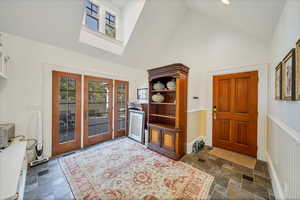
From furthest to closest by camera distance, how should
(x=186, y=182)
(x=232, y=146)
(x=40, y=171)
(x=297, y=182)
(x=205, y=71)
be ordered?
1. (x=205, y=71)
2. (x=232, y=146)
3. (x=40, y=171)
4. (x=186, y=182)
5. (x=297, y=182)

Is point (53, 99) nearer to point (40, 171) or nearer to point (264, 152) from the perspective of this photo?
point (40, 171)

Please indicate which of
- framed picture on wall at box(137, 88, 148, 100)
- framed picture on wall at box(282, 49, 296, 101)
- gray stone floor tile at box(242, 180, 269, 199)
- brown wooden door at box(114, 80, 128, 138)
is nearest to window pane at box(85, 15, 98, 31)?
brown wooden door at box(114, 80, 128, 138)

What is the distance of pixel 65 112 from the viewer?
2828 millimetres

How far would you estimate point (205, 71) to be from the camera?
3.42 meters

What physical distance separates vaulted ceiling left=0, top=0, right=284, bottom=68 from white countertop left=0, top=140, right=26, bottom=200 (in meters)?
2.11

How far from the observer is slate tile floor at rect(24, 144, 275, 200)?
1.61 meters

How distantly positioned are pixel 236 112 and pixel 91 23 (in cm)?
448

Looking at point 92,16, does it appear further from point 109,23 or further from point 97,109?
point 97,109

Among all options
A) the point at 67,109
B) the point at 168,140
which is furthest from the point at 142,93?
the point at 67,109

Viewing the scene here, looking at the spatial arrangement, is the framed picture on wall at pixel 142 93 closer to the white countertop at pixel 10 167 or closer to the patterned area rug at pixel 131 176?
the patterned area rug at pixel 131 176

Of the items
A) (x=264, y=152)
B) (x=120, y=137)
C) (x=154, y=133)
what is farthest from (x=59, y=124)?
(x=264, y=152)

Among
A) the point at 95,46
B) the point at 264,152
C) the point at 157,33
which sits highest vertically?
the point at 157,33

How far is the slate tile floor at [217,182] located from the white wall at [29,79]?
0.74 metres

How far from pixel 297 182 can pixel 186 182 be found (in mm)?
1278
